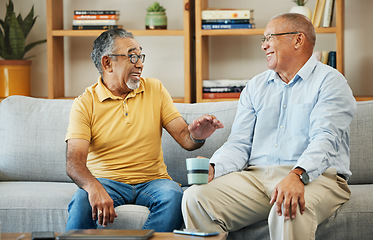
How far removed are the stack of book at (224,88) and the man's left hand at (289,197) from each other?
4.89 feet

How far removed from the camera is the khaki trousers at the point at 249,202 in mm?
A: 2150

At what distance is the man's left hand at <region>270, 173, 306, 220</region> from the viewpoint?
206cm

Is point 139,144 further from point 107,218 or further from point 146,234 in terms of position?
point 146,234

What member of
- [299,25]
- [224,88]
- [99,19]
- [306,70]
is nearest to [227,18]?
[224,88]

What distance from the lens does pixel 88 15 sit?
3.68 metres

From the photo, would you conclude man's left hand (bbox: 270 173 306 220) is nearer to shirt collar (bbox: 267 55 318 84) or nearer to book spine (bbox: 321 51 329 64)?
shirt collar (bbox: 267 55 318 84)

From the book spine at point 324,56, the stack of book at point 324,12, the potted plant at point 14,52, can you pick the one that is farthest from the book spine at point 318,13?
the potted plant at point 14,52

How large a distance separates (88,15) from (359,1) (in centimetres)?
175

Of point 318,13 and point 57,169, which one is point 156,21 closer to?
point 318,13

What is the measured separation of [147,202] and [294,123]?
70 cm

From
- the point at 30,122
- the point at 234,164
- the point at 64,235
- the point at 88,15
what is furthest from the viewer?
the point at 88,15

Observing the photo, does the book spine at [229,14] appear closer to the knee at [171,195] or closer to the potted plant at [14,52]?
the potted plant at [14,52]

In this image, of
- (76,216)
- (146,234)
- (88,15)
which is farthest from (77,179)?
(88,15)

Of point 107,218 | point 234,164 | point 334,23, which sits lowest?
point 107,218
